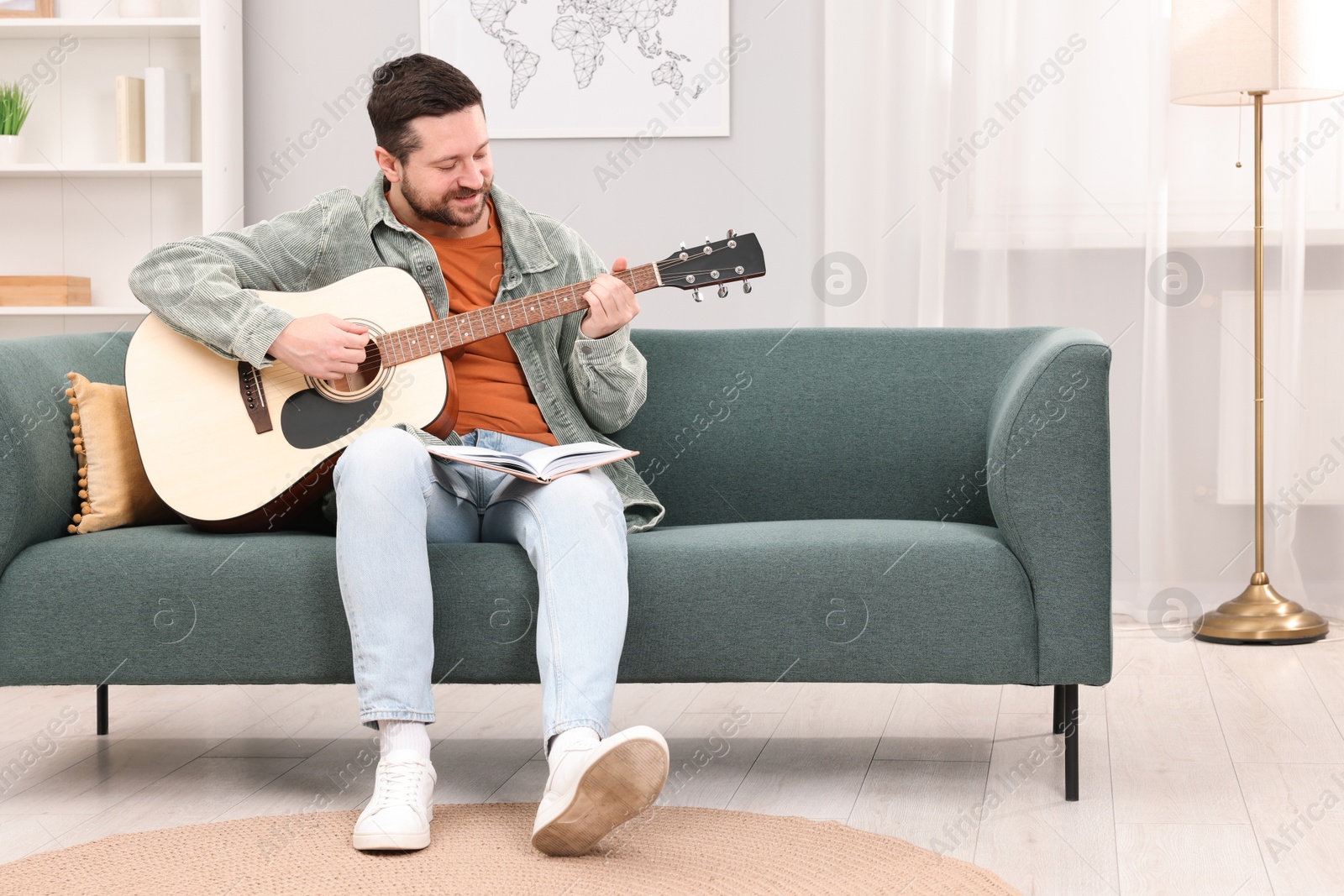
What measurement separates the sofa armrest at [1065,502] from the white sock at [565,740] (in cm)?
60

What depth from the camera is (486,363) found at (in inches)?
74.3

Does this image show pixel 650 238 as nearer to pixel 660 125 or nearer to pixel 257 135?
pixel 660 125

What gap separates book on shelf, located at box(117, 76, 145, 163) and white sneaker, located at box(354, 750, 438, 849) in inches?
85.0

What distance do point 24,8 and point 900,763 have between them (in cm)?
270

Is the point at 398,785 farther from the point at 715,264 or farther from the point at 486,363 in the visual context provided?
the point at 715,264

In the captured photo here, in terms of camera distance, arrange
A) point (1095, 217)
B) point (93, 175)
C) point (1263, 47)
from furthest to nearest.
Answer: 1. point (93, 175)
2. point (1095, 217)
3. point (1263, 47)

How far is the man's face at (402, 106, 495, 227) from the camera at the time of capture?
6.06 feet

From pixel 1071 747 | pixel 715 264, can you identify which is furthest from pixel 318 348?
pixel 1071 747

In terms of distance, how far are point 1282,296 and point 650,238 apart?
1465 mm

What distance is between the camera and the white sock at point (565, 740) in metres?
1.41

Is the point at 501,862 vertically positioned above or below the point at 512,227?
below

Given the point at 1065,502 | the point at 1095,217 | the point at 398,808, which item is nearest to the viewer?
the point at 398,808

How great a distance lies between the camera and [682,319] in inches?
125

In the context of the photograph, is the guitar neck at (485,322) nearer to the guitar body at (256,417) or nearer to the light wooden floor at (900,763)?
the guitar body at (256,417)
